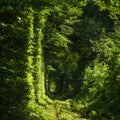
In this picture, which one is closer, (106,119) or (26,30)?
(26,30)

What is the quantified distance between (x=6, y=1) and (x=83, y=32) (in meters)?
38.2

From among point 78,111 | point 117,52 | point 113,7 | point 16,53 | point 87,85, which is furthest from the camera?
point 87,85

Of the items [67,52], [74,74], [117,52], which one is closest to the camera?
[117,52]

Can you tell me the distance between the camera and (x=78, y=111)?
29.5 meters

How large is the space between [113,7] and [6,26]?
5609mm

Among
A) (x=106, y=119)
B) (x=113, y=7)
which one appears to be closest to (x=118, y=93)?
(x=106, y=119)

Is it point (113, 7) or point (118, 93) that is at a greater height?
point (113, 7)

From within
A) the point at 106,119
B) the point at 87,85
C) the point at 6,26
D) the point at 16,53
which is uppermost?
the point at 6,26

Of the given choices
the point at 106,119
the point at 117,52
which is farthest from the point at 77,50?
the point at 106,119

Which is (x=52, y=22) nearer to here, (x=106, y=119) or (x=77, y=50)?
(x=77, y=50)

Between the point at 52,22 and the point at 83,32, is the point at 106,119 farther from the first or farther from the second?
the point at 83,32

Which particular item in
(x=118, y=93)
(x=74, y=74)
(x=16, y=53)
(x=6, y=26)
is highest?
(x=6, y=26)

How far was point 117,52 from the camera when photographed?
24.4 m

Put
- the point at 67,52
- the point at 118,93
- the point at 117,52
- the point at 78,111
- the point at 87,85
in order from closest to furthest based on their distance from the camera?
the point at 118,93
the point at 117,52
the point at 78,111
the point at 87,85
the point at 67,52
